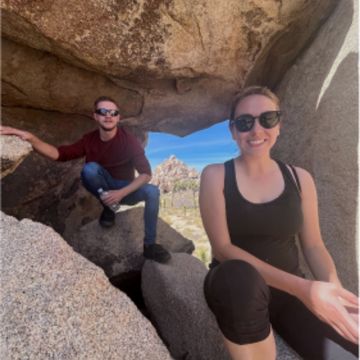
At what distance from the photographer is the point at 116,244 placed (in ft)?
24.2

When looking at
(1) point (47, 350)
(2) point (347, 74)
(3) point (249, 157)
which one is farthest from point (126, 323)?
(2) point (347, 74)

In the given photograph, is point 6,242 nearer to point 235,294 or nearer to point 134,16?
point 235,294

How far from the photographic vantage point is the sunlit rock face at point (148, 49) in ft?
20.7

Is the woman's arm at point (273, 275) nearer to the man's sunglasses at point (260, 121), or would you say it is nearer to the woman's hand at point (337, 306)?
the woman's hand at point (337, 306)

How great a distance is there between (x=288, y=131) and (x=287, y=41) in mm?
2206

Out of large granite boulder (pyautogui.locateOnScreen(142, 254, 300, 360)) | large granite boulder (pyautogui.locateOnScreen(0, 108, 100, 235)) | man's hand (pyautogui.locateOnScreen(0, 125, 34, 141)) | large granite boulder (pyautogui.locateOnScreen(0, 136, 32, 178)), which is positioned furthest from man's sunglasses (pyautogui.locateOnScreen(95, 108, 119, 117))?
large granite boulder (pyautogui.locateOnScreen(0, 108, 100, 235))

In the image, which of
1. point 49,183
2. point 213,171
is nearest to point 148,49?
point 213,171

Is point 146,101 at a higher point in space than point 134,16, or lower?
lower

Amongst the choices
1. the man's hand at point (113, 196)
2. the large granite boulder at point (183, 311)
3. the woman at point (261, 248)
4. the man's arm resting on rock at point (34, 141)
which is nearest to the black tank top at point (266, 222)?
the woman at point (261, 248)

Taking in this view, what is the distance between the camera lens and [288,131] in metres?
7.25

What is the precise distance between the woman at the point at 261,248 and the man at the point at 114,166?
3.16 m

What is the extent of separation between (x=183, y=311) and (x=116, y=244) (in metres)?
2.86

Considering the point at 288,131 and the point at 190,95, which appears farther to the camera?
the point at 190,95

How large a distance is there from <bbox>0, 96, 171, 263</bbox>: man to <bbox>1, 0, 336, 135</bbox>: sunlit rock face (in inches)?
48.6
